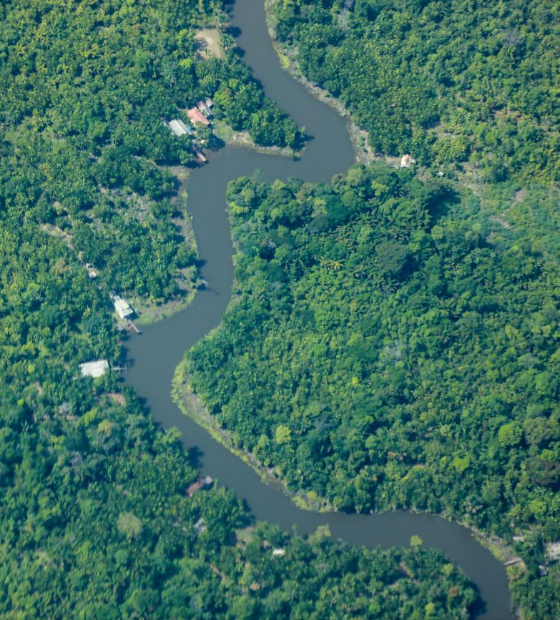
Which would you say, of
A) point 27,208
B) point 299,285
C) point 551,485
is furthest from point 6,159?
point 551,485

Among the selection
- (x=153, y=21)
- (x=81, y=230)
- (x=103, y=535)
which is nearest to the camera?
(x=103, y=535)

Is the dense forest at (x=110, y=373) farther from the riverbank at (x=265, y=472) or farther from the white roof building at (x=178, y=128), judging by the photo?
the riverbank at (x=265, y=472)

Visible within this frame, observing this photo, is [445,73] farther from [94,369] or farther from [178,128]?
[94,369]

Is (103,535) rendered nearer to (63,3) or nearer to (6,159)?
(6,159)

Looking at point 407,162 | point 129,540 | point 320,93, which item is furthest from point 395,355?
point 320,93

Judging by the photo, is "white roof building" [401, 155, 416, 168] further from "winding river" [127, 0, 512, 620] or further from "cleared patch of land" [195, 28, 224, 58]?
"cleared patch of land" [195, 28, 224, 58]
